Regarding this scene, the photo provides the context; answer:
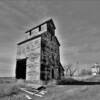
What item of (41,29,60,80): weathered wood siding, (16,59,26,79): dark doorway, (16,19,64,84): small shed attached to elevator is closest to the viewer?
(16,19,64,84): small shed attached to elevator

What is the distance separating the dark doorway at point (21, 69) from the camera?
26.7 m

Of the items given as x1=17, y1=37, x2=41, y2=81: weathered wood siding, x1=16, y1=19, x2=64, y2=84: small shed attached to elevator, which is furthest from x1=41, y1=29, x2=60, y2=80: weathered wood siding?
x1=17, y1=37, x2=41, y2=81: weathered wood siding

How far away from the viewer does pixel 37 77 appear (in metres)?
22.5

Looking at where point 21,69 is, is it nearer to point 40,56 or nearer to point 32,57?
point 32,57

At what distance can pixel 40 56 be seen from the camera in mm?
23000

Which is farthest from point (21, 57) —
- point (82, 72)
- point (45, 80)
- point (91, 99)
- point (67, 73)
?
point (82, 72)

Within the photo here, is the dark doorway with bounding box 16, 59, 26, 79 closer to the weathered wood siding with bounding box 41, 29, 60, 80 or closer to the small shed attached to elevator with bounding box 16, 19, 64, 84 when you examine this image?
the small shed attached to elevator with bounding box 16, 19, 64, 84

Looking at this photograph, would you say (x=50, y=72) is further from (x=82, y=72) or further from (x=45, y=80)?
(x=82, y=72)

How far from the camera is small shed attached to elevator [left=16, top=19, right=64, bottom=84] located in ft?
75.8

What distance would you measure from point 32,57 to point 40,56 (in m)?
2.50

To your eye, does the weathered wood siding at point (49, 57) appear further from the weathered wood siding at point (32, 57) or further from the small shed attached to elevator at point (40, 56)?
the weathered wood siding at point (32, 57)

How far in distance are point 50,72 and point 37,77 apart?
10.8ft

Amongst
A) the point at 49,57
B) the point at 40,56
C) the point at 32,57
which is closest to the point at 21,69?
the point at 32,57

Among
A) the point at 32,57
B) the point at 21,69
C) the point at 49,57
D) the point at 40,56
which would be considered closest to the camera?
the point at 40,56
